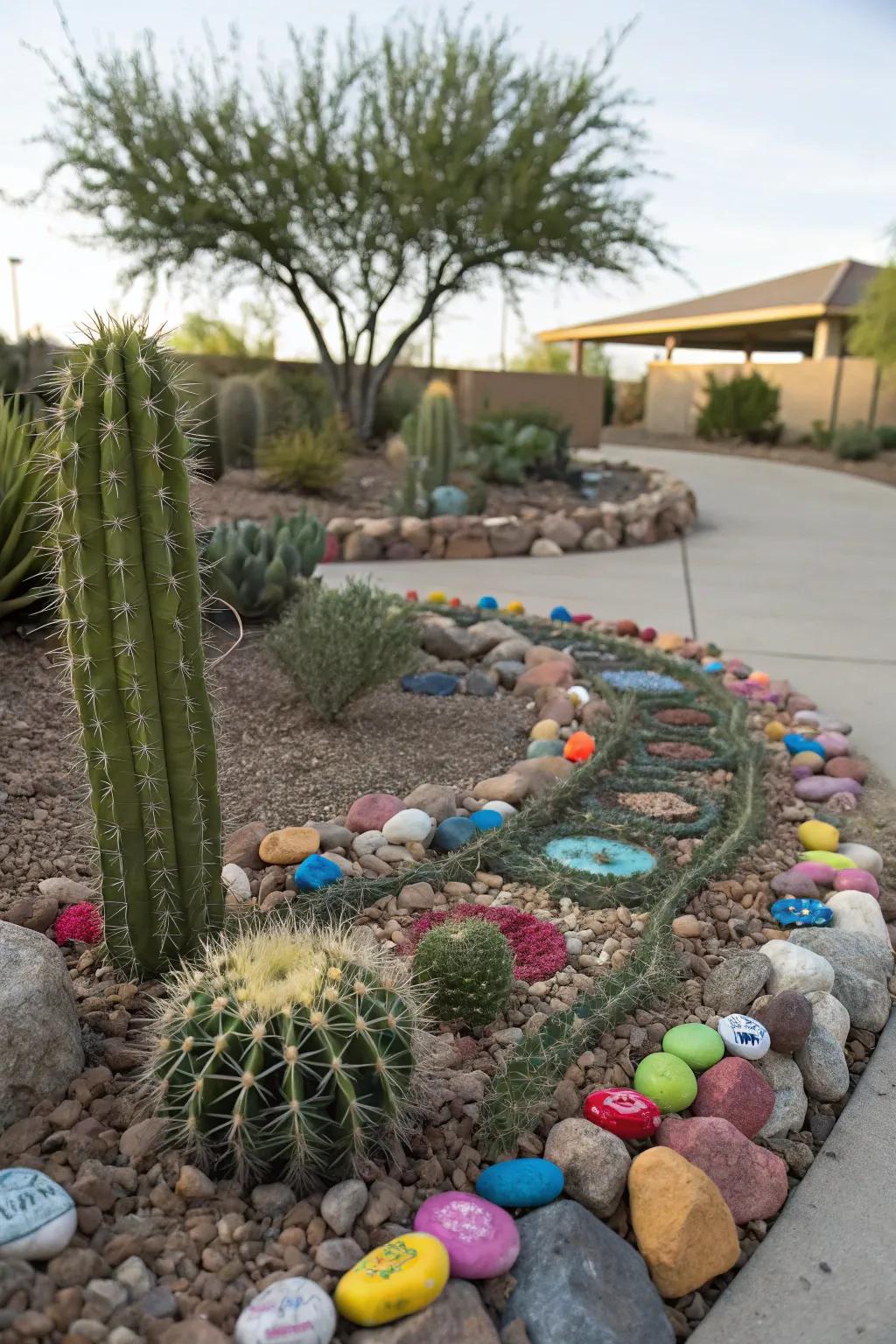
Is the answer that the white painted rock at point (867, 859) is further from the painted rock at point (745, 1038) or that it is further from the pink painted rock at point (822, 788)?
the painted rock at point (745, 1038)

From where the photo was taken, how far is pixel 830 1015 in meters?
3.08

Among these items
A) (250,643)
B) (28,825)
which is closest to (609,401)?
(250,643)

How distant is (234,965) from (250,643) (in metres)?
3.75

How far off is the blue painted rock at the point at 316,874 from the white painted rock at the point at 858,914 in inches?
63.9

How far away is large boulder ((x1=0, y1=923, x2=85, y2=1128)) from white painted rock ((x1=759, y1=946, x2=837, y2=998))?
1864 millimetres

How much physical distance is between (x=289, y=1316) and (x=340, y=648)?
3246 millimetres

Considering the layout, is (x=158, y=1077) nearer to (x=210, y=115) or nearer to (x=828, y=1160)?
(x=828, y=1160)

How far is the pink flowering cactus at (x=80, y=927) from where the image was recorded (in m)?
3.22

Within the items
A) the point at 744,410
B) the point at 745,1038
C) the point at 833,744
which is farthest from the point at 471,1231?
the point at 744,410

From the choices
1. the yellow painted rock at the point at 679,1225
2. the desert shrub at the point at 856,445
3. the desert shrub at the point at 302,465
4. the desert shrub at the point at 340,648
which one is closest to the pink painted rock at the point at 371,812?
the desert shrub at the point at 340,648

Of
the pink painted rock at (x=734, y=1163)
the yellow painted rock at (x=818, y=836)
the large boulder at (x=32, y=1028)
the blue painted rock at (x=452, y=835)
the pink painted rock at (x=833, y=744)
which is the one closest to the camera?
the large boulder at (x=32, y=1028)

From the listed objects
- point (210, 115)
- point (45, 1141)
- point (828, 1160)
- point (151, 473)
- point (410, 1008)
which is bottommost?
point (828, 1160)

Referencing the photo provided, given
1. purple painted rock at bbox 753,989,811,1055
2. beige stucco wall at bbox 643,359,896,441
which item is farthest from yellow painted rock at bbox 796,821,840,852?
beige stucco wall at bbox 643,359,896,441

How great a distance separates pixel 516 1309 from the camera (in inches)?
84.7
